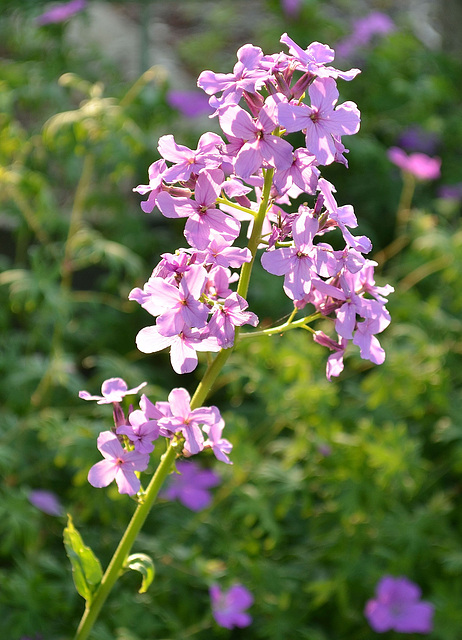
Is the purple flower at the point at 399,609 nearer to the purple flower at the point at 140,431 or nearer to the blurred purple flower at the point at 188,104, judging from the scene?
the purple flower at the point at 140,431

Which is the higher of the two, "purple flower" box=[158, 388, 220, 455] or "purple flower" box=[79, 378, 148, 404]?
"purple flower" box=[158, 388, 220, 455]

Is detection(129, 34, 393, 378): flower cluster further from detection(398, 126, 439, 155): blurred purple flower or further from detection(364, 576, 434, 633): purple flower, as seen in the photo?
detection(398, 126, 439, 155): blurred purple flower

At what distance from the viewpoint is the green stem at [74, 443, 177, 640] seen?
1.11 m

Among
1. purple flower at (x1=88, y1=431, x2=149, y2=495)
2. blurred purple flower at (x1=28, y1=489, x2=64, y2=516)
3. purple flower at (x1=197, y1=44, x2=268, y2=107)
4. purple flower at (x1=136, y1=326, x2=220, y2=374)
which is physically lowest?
blurred purple flower at (x1=28, y1=489, x2=64, y2=516)

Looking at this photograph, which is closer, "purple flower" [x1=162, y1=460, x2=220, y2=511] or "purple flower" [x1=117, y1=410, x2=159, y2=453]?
"purple flower" [x1=117, y1=410, x2=159, y2=453]

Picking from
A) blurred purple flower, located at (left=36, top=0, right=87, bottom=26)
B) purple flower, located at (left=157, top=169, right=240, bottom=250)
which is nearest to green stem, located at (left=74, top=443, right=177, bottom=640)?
purple flower, located at (left=157, top=169, right=240, bottom=250)

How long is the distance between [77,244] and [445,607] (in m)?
1.58

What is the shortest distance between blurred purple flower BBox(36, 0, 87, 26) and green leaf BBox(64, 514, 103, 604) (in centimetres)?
277

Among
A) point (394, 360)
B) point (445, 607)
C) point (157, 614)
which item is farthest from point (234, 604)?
point (394, 360)

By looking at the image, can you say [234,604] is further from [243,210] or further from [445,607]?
[243,210]

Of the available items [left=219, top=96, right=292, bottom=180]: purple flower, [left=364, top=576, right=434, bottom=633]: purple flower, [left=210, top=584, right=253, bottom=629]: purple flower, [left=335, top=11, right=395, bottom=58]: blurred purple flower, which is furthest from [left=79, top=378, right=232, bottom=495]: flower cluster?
[left=335, top=11, right=395, bottom=58]: blurred purple flower

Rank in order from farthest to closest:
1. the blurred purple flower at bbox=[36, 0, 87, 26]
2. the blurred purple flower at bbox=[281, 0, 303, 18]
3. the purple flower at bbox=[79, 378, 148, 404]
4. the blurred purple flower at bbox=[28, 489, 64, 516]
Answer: the blurred purple flower at bbox=[281, 0, 303, 18] → the blurred purple flower at bbox=[36, 0, 87, 26] → the blurred purple flower at bbox=[28, 489, 64, 516] → the purple flower at bbox=[79, 378, 148, 404]

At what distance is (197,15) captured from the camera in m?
7.18

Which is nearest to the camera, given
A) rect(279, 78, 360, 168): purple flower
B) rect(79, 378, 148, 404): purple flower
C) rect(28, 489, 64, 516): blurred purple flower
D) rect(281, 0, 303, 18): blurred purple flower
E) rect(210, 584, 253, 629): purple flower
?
rect(279, 78, 360, 168): purple flower
